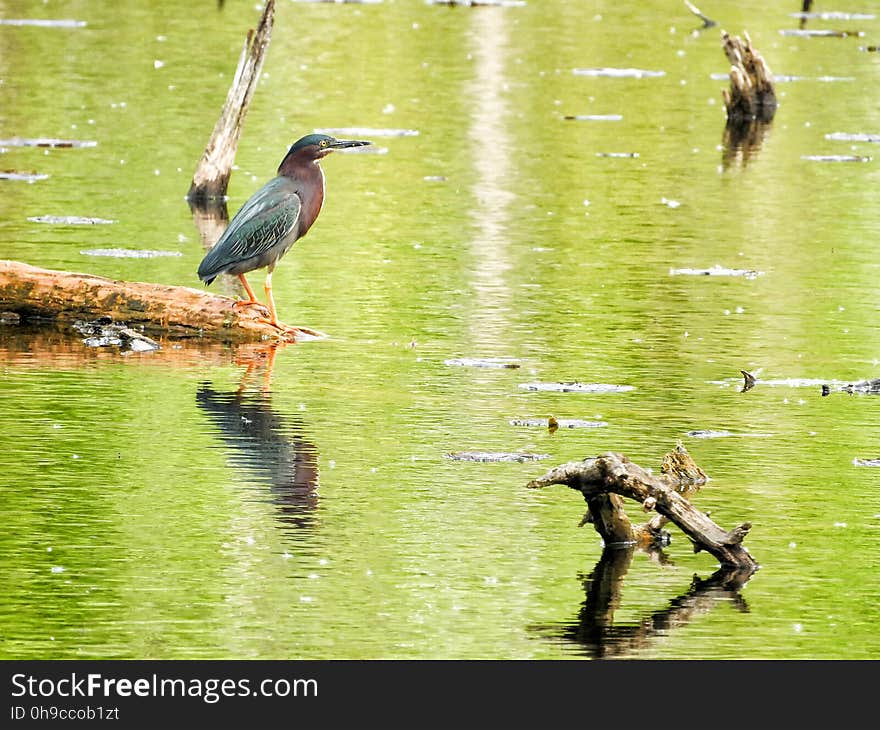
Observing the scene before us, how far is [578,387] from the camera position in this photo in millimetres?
13930

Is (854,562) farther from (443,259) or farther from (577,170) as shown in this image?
(577,170)

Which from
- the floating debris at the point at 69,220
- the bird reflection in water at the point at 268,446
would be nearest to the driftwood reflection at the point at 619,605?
the bird reflection in water at the point at 268,446

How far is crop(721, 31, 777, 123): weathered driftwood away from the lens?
91.5ft

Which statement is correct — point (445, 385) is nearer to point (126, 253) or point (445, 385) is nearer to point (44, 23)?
point (126, 253)

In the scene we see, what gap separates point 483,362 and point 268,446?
2831 mm

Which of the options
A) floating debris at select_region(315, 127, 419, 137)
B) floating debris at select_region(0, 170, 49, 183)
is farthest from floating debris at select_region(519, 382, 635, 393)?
floating debris at select_region(315, 127, 419, 137)

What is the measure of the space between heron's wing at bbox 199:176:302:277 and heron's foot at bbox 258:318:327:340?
480mm

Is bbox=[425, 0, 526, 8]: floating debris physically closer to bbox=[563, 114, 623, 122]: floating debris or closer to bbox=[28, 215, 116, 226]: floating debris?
bbox=[563, 114, 623, 122]: floating debris

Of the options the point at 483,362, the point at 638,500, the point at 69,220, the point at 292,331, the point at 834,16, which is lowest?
the point at 834,16

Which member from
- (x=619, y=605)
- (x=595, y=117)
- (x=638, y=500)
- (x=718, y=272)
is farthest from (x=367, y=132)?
(x=619, y=605)

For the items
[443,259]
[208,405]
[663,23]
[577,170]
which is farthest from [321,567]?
[663,23]

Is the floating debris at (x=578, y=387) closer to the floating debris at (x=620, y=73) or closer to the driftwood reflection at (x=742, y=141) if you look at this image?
the driftwood reflection at (x=742, y=141)

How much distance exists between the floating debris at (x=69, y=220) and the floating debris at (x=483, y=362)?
245 inches

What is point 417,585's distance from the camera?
31.7ft
